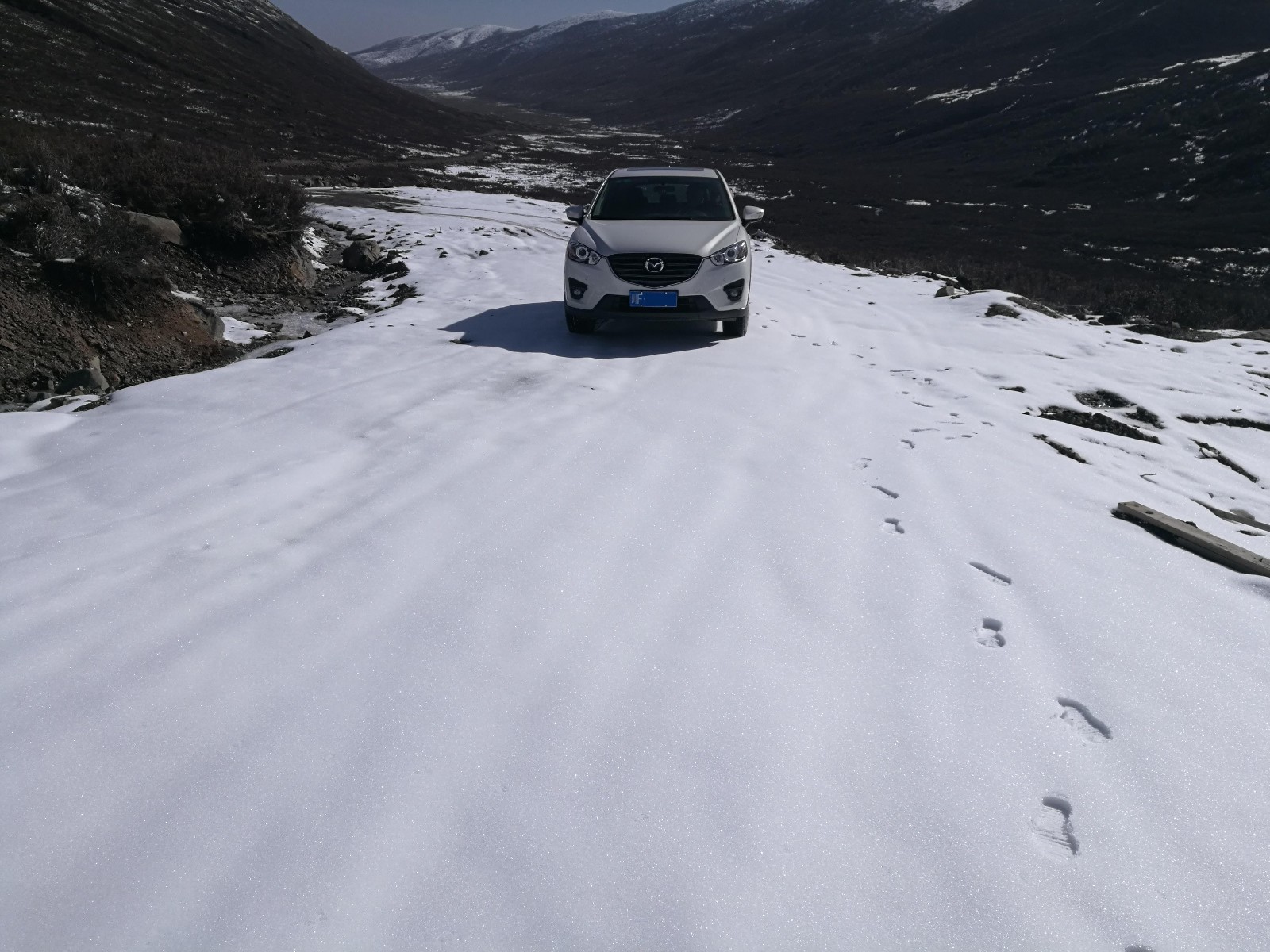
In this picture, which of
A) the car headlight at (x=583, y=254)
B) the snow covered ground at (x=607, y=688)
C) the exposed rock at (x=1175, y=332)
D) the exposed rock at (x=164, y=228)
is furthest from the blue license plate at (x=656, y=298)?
the exposed rock at (x=1175, y=332)

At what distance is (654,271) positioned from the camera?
24.4ft

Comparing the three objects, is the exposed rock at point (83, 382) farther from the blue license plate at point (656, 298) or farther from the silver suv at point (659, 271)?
the blue license plate at point (656, 298)

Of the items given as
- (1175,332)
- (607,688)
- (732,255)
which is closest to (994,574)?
(607,688)

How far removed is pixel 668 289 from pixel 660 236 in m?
0.66

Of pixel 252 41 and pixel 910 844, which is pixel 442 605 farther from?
pixel 252 41

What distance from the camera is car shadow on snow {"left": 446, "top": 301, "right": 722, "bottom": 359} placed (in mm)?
7277

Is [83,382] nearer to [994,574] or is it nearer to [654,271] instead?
[654,271]

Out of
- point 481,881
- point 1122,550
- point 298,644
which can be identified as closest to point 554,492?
point 298,644

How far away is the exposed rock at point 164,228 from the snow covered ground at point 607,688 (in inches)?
183

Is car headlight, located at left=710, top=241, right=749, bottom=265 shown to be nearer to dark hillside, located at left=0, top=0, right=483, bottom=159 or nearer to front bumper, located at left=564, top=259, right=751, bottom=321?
front bumper, located at left=564, top=259, right=751, bottom=321

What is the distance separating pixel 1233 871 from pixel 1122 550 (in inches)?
76.5

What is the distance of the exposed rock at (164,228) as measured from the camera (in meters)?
8.66

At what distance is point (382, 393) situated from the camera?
5.37 m

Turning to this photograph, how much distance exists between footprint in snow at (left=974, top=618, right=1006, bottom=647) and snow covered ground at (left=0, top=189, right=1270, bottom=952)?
0.06 feet
